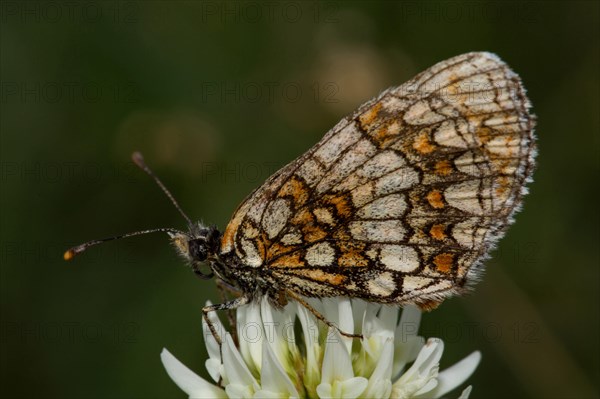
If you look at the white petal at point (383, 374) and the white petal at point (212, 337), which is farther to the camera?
the white petal at point (212, 337)

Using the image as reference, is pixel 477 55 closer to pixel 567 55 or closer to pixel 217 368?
pixel 217 368

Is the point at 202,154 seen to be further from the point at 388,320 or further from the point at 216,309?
the point at 388,320

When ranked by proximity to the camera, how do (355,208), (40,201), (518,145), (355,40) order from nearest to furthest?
(518,145)
(355,208)
(40,201)
(355,40)

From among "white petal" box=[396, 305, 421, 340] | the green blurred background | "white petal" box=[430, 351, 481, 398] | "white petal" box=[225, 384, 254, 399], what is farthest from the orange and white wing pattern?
the green blurred background

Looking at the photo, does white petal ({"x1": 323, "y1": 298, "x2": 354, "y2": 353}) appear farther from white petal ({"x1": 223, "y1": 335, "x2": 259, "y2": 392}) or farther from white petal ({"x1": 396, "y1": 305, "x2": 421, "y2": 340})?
white petal ({"x1": 223, "y1": 335, "x2": 259, "y2": 392})

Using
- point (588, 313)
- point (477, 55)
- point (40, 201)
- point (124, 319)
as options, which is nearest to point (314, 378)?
point (477, 55)

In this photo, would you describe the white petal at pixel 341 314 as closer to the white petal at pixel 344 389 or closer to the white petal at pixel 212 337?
the white petal at pixel 344 389

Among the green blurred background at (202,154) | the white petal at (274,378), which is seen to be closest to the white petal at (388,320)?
the white petal at (274,378)
